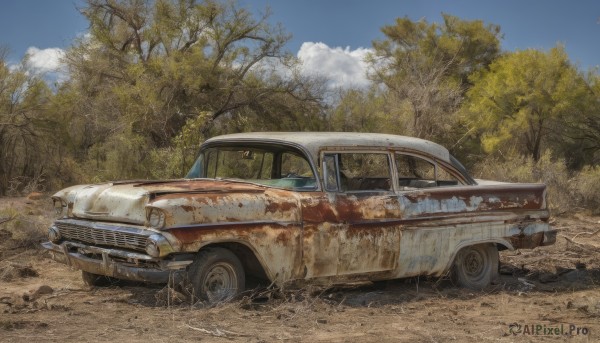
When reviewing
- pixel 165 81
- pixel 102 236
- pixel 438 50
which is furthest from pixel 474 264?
pixel 438 50

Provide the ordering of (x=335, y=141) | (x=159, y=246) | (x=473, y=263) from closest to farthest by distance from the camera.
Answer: (x=159, y=246) → (x=335, y=141) → (x=473, y=263)

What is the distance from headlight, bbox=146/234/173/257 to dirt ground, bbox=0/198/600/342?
0.41m

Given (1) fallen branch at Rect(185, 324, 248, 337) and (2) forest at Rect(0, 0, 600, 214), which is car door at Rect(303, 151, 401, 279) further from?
(2) forest at Rect(0, 0, 600, 214)

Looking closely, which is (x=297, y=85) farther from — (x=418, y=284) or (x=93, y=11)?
(x=418, y=284)

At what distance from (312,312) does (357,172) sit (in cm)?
203

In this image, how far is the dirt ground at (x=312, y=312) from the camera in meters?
5.33

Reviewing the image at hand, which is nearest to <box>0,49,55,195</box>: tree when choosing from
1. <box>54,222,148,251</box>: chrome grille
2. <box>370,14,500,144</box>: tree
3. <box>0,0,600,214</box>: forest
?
<box>0,0,600,214</box>: forest

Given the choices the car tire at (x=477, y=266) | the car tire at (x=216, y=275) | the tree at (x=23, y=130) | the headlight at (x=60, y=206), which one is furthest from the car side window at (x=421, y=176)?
the tree at (x=23, y=130)

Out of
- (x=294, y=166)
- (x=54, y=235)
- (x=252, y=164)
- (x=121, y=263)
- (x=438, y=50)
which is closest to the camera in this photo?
(x=121, y=263)

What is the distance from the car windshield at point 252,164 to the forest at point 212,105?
40.4ft

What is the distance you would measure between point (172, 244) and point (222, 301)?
75cm

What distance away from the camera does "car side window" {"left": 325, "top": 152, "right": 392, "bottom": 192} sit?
691cm

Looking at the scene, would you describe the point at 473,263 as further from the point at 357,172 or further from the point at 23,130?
the point at 23,130

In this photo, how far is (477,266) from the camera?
26.7 feet
